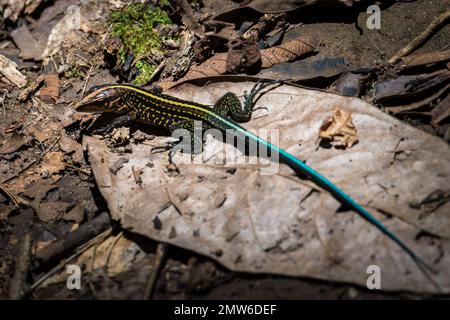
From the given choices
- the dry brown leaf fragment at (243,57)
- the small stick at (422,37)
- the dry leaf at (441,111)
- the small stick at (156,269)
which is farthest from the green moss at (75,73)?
the dry leaf at (441,111)

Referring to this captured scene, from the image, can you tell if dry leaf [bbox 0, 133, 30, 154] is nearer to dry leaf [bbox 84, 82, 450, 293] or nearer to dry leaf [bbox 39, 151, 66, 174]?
dry leaf [bbox 39, 151, 66, 174]

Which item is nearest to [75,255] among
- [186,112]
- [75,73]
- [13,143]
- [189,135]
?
[189,135]

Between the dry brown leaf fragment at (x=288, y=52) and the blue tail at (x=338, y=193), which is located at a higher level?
the dry brown leaf fragment at (x=288, y=52)

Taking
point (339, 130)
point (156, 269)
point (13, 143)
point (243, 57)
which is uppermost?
point (243, 57)

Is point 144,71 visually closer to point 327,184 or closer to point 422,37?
point 327,184

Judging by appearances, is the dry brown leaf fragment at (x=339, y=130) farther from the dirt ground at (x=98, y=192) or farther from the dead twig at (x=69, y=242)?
the dead twig at (x=69, y=242)

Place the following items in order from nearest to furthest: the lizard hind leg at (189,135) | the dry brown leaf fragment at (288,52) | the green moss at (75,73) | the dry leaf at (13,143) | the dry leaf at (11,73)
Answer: the lizard hind leg at (189,135) → the dry brown leaf fragment at (288,52) → the dry leaf at (13,143) → the green moss at (75,73) → the dry leaf at (11,73)
